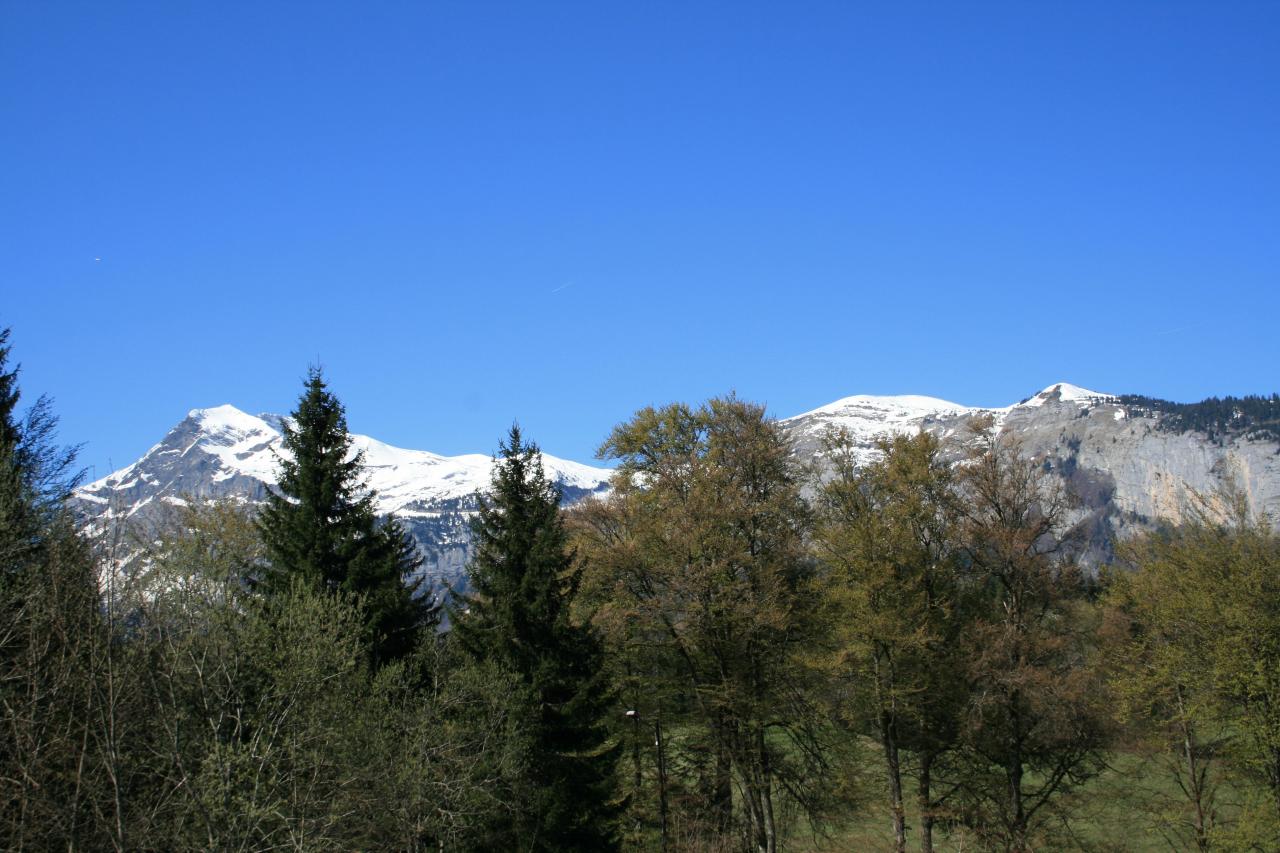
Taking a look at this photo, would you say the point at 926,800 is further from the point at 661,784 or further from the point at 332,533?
the point at 332,533

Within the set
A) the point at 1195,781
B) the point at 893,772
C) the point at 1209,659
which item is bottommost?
the point at 1195,781

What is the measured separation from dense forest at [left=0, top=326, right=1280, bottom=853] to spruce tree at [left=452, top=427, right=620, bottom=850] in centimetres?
9

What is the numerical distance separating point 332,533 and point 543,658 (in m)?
7.87

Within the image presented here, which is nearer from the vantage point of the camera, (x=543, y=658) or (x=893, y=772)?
(x=543, y=658)

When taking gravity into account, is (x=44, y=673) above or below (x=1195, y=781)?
above

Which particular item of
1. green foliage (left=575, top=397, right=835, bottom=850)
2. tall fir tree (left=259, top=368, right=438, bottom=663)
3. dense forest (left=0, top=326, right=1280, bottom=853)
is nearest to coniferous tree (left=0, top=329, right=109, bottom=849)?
dense forest (left=0, top=326, right=1280, bottom=853)

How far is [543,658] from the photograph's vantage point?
104 feet

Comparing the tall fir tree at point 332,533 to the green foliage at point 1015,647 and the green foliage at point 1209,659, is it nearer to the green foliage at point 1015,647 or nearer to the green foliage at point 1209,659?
the green foliage at point 1015,647

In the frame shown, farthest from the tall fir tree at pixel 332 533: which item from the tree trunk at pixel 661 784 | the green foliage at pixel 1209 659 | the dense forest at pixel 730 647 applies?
the green foliage at pixel 1209 659

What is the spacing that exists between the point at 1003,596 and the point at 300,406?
86.7ft

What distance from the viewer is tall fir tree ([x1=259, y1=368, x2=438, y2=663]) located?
3262cm

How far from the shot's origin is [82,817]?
21.0 meters

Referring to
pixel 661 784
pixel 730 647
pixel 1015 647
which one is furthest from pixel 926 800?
pixel 661 784

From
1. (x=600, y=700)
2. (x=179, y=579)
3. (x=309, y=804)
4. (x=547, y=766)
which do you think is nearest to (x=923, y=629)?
(x=600, y=700)
